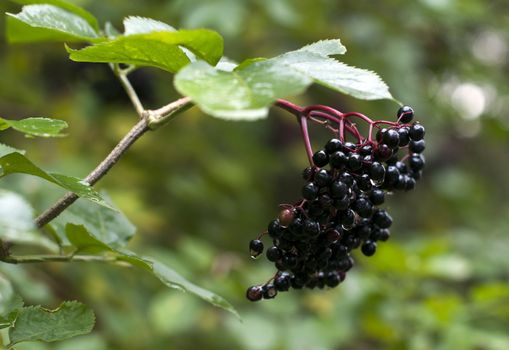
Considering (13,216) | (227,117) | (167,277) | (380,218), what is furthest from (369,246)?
(13,216)

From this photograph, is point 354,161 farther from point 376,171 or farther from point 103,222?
point 103,222

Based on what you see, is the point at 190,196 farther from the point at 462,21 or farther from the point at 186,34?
the point at 186,34

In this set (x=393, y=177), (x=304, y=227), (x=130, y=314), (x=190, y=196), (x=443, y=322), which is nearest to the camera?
(x=304, y=227)

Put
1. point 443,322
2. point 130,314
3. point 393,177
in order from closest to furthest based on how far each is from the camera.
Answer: point 393,177
point 443,322
point 130,314

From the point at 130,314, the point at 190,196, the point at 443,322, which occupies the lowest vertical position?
the point at 130,314

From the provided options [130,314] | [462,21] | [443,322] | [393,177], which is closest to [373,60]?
[462,21]

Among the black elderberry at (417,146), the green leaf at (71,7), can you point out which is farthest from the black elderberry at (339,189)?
the green leaf at (71,7)

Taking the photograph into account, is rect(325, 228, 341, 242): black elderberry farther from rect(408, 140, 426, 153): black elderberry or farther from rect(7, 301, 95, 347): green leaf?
rect(7, 301, 95, 347): green leaf

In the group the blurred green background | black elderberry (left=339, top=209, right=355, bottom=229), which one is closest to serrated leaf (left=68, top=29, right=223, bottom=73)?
black elderberry (left=339, top=209, right=355, bottom=229)
